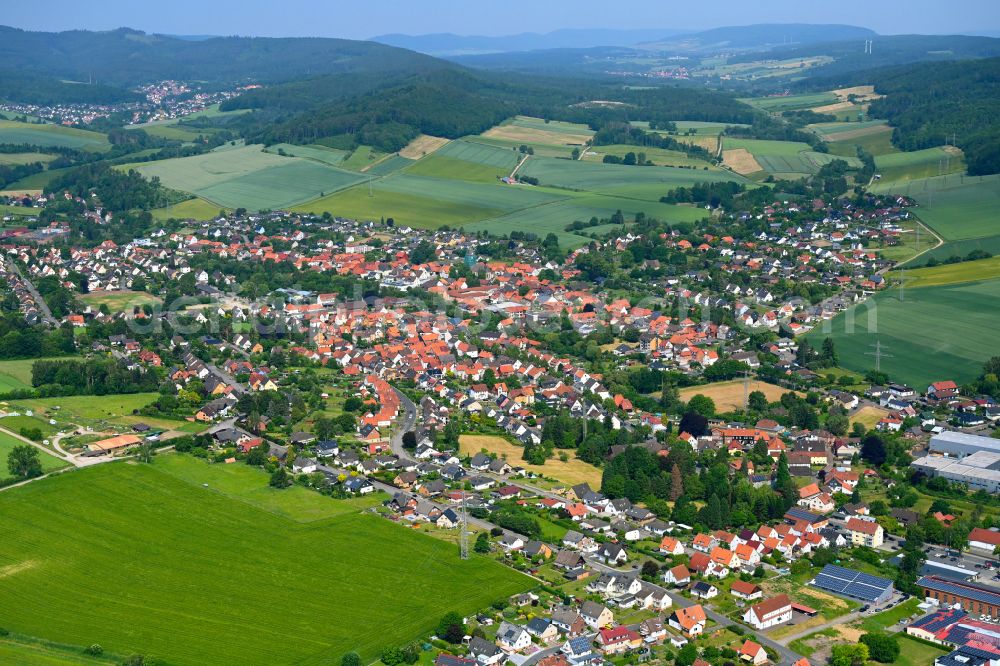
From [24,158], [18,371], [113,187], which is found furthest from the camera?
[24,158]

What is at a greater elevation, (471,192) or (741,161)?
(741,161)

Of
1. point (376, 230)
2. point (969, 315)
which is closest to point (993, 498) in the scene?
point (969, 315)

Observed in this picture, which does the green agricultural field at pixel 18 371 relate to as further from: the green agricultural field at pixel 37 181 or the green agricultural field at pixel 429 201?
the green agricultural field at pixel 37 181

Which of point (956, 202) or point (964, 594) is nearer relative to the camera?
point (964, 594)

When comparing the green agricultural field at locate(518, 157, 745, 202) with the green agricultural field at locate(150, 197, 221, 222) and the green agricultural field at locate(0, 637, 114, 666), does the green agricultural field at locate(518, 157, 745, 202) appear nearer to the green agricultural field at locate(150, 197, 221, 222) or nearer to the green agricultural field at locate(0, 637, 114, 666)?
the green agricultural field at locate(150, 197, 221, 222)

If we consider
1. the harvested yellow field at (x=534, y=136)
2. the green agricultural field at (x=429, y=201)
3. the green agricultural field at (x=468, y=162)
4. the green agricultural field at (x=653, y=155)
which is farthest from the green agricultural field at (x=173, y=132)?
the green agricultural field at (x=653, y=155)

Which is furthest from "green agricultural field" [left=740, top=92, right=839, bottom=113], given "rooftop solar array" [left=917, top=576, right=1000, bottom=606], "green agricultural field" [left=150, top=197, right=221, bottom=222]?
"rooftop solar array" [left=917, top=576, right=1000, bottom=606]

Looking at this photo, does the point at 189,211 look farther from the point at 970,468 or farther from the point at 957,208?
the point at 970,468

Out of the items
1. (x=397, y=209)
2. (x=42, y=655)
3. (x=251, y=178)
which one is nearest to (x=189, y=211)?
(x=251, y=178)
